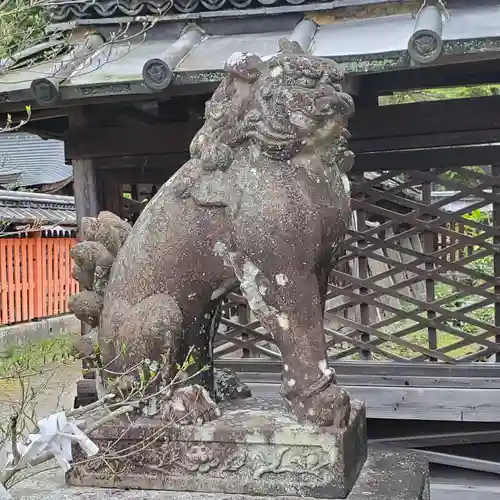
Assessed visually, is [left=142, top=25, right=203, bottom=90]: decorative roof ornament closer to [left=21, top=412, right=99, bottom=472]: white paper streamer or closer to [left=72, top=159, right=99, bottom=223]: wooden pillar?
[left=72, top=159, right=99, bottom=223]: wooden pillar

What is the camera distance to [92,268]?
8.51ft

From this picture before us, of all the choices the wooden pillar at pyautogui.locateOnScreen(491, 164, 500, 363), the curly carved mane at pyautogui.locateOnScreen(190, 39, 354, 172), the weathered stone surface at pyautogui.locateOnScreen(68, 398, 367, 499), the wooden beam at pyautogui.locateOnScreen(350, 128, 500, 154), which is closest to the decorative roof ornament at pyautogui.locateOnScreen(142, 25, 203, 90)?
the curly carved mane at pyautogui.locateOnScreen(190, 39, 354, 172)

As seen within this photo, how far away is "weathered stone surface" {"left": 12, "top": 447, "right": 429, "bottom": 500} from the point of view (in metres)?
2.24

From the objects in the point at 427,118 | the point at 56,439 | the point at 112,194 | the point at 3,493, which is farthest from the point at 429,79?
the point at 3,493

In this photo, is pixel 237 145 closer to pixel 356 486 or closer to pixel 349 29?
pixel 356 486

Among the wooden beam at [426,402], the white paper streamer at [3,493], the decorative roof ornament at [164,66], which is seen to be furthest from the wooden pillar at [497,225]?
the white paper streamer at [3,493]

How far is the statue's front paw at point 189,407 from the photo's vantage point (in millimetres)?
2330

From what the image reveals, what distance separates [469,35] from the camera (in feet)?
10.0

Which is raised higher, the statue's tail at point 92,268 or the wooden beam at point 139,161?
the wooden beam at point 139,161

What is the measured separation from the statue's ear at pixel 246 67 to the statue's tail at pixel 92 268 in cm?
77

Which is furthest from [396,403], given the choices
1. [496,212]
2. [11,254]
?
[11,254]

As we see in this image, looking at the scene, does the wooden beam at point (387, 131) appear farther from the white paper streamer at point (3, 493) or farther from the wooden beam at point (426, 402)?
the white paper streamer at point (3, 493)

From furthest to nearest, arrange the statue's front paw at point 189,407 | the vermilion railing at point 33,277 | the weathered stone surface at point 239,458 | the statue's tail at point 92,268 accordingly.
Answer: the vermilion railing at point 33,277 → the statue's tail at point 92,268 → the statue's front paw at point 189,407 → the weathered stone surface at point 239,458

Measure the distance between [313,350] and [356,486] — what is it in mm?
450
